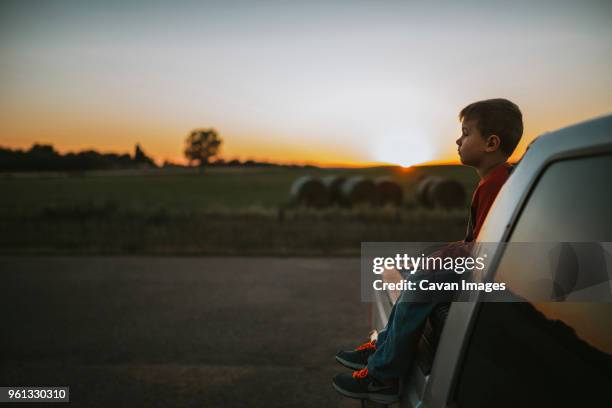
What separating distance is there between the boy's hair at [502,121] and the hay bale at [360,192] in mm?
18295

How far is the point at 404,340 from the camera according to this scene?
1633 mm

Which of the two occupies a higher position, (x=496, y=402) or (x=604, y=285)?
(x=604, y=285)

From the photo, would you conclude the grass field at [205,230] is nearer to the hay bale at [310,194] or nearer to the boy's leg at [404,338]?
the hay bale at [310,194]

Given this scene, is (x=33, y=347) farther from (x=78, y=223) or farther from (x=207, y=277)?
(x=78, y=223)

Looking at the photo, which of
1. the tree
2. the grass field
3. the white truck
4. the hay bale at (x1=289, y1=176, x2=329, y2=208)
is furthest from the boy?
the tree

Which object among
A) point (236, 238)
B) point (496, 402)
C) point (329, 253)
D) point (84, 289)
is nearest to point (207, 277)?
point (84, 289)

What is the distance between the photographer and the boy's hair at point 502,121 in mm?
2121

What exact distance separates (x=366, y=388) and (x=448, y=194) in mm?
18842

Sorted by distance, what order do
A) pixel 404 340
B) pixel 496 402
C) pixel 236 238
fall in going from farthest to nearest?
pixel 236 238 → pixel 404 340 → pixel 496 402

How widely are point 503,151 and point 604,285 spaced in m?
1.22

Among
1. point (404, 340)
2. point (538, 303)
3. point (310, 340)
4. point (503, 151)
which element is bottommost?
point (310, 340)

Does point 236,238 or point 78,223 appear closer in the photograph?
point 236,238

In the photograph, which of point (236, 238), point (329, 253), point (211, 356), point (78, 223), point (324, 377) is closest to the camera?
point (324, 377)

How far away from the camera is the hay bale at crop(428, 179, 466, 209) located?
1941 cm
